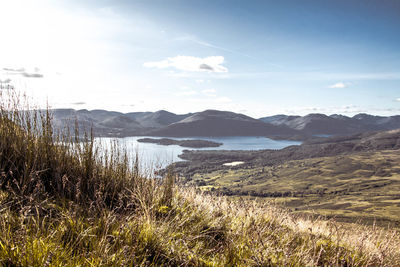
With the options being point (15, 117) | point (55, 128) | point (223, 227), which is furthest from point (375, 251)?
point (15, 117)

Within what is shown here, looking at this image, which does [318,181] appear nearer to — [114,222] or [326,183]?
[326,183]

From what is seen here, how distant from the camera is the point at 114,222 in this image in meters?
3.48

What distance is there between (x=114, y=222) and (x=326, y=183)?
538ft

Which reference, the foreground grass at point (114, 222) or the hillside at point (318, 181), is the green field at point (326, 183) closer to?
the hillside at point (318, 181)

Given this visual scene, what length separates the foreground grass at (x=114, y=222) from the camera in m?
2.73

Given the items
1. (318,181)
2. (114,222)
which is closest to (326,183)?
(318,181)

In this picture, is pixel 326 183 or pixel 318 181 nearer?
pixel 326 183

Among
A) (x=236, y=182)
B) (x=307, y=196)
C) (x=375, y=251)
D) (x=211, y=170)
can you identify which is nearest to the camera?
(x=375, y=251)

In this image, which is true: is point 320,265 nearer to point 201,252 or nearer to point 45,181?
point 201,252

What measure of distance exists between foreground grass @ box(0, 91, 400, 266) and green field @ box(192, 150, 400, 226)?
86.1 meters

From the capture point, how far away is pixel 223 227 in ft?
14.3

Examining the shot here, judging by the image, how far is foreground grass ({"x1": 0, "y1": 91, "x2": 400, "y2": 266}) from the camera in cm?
273

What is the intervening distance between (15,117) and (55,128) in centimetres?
69

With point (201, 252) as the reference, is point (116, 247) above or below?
above
